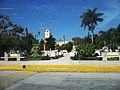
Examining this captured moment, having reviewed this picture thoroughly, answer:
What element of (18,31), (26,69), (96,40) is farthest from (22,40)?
(96,40)

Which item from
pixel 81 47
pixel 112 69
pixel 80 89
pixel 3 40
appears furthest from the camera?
pixel 3 40

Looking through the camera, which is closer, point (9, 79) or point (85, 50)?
point (9, 79)

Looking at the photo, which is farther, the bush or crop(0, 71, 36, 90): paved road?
the bush

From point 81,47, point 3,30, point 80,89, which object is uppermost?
point 3,30

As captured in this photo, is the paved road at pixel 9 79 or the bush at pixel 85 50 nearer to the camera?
the paved road at pixel 9 79

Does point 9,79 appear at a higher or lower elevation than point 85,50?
lower

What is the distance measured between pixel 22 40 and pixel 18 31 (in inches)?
83.6

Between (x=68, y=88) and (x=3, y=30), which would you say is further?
(x=3, y=30)

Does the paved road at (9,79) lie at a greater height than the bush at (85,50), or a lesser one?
lesser

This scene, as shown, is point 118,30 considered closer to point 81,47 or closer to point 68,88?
point 81,47

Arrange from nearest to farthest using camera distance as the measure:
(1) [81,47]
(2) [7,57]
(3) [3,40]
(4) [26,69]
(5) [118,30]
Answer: (4) [26,69], (2) [7,57], (1) [81,47], (3) [3,40], (5) [118,30]

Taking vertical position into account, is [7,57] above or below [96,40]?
below

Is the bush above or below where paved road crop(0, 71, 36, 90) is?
above

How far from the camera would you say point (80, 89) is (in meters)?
7.98
